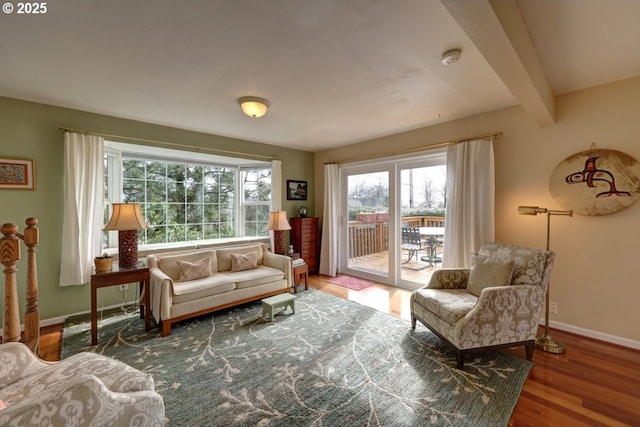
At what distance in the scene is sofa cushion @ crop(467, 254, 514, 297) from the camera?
Result: 7.61 feet

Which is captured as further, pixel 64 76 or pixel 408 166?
pixel 408 166

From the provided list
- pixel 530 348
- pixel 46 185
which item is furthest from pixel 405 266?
pixel 46 185

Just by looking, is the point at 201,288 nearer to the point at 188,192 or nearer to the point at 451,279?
the point at 188,192

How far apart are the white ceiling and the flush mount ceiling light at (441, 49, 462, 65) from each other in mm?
49

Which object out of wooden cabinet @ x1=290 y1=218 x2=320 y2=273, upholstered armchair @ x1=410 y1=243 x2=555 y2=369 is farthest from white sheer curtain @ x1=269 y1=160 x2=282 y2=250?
upholstered armchair @ x1=410 y1=243 x2=555 y2=369

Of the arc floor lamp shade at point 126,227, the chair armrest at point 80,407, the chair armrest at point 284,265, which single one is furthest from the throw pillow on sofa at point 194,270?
the chair armrest at point 80,407

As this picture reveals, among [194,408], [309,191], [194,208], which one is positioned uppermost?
[309,191]

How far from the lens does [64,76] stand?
2268 mm

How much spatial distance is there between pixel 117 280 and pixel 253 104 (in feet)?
7.30

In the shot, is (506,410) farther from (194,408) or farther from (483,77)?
(483,77)

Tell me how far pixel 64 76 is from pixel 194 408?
9.43 feet

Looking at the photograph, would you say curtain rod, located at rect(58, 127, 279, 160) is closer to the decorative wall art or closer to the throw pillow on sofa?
the throw pillow on sofa

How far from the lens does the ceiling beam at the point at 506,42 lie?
1.19 m

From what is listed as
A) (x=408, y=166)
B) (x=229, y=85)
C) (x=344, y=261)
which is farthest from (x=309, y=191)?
(x=229, y=85)
